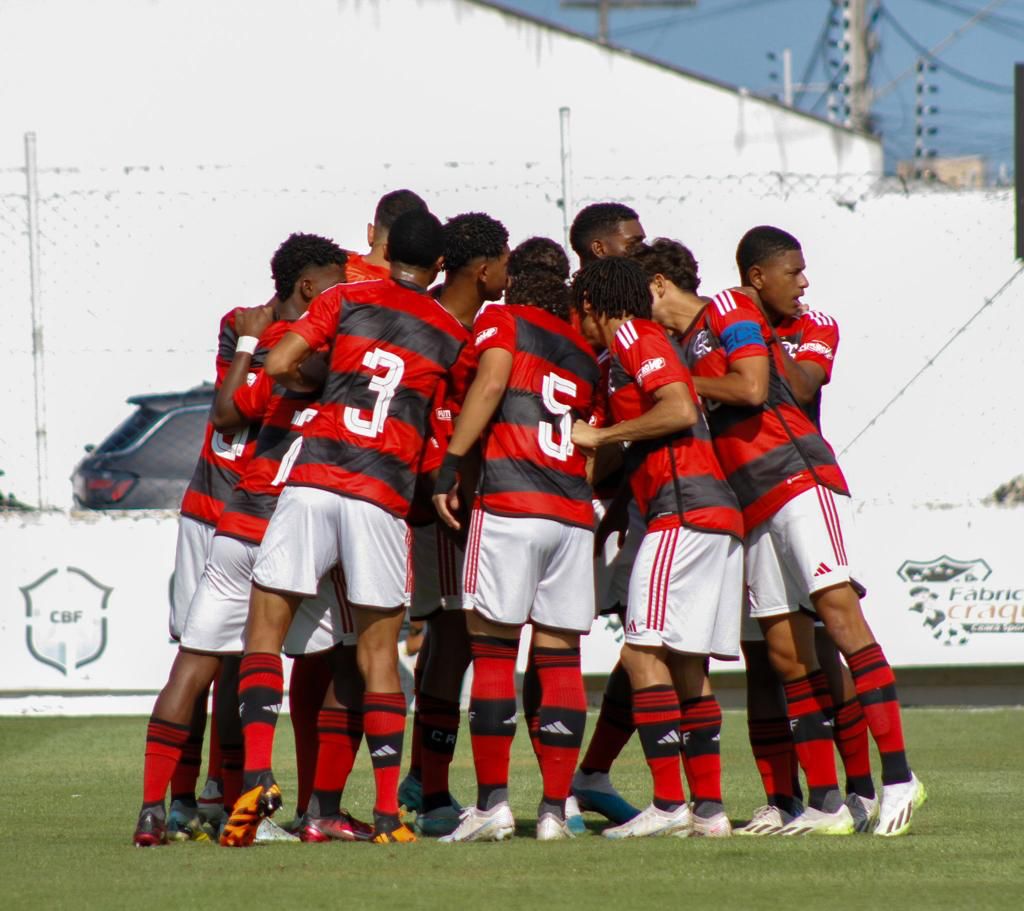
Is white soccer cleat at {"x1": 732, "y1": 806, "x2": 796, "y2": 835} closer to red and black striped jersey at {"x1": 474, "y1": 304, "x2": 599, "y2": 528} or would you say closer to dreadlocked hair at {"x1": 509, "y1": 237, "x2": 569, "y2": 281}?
red and black striped jersey at {"x1": 474, "y1": 304, "x2": 599, "y2": 528}

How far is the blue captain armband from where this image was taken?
5473 mm

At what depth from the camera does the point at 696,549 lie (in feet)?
17.7

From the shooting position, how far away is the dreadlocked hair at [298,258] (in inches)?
232

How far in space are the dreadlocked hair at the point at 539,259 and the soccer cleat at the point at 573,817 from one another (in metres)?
1.94

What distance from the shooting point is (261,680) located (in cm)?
531

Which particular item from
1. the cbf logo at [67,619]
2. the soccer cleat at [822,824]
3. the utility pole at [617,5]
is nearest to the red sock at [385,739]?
the soccer cleat at [822,824]

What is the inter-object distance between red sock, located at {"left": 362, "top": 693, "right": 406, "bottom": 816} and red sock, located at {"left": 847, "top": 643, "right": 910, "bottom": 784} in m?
1.59

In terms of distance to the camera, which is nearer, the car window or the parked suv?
the parked suv

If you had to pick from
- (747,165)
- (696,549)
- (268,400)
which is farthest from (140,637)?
(747,165)

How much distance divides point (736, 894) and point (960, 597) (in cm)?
597

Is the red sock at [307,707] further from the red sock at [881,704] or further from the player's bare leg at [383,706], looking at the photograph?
the red sock at [881,704]

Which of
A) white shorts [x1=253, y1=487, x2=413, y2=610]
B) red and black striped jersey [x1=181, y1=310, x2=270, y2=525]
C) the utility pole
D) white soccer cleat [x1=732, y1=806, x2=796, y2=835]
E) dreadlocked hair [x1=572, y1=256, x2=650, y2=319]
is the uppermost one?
the utility pole

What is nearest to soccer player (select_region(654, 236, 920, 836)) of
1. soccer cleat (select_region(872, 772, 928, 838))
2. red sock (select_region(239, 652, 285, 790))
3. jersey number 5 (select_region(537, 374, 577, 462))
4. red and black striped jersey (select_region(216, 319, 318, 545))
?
soccer cleat (select_region(872, 772, 928, 838))

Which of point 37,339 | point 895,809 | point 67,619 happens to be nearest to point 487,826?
point 895,809
